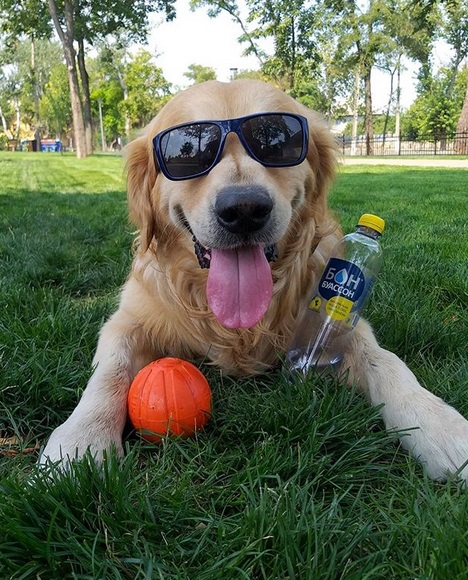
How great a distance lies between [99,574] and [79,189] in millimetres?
10157

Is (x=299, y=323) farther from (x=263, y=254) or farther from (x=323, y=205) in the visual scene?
(x=323, y=205)

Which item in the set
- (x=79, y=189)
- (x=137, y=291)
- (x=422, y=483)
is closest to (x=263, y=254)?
(x=137, y=291)

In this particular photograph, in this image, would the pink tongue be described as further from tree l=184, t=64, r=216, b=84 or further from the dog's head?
tree l=184, t=64, r=216, b=84

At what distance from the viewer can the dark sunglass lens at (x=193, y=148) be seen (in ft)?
7.59

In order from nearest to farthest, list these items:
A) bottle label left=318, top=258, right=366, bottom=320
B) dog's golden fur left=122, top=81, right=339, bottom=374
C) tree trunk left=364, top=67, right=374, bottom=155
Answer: bottle label left=318, top=258, right=366, bottom=320 → dog's golden fur left=122, top=81, right=339, bottom=374 → tree trunk left=364, top=67, right=374, bottom=155

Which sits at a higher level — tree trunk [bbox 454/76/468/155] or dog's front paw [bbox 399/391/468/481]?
tree trunk [bbox 454/76/468/155]

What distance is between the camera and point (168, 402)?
1812 millimetres

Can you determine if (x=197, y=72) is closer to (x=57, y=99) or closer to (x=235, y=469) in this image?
(x=57, y=99)

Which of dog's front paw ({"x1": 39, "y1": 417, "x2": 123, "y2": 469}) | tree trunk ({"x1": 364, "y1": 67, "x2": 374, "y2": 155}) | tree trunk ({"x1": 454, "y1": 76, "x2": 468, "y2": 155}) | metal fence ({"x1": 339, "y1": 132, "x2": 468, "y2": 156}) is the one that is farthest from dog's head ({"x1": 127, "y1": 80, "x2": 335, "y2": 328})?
metal fence ({"x1": 339, "y1": 132, "x2": 468, "y2": 156})

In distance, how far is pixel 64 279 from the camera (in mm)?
3834

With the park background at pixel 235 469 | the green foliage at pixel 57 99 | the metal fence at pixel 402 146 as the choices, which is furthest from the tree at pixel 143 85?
the park background at pixel 235 469

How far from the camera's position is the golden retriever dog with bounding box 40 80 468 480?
2.09 metres

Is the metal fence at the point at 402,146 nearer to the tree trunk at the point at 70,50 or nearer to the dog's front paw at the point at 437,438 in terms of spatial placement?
the tree trunk at the point at 70,50

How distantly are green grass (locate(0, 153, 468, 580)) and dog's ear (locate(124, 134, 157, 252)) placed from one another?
602 millimetres
